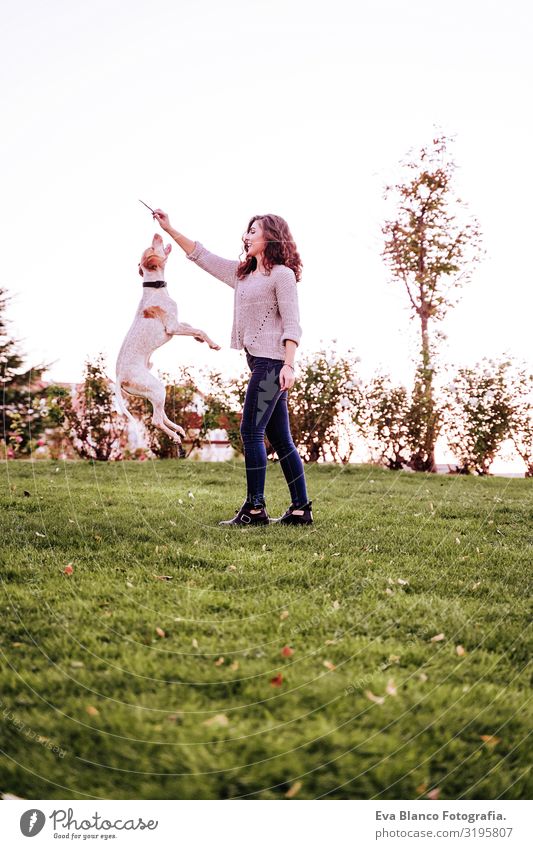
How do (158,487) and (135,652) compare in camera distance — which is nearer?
(135,652)

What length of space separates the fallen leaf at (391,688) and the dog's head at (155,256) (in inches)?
85.1

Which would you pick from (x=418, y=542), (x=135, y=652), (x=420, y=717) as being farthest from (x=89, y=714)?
(x=418, y=542)

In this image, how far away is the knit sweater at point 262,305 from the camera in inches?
161

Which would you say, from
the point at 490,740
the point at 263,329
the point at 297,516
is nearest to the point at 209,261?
the point at 263,329

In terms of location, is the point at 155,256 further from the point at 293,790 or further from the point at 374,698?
the point at 293,790

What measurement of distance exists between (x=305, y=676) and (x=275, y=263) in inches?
107

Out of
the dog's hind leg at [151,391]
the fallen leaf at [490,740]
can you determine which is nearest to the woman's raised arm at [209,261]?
the dog's hind leg at [151,391]

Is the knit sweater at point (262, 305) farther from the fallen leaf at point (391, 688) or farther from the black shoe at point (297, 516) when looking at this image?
the fallen leaf at point (391, 688)

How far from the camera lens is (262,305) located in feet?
13.8

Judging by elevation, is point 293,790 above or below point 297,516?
below

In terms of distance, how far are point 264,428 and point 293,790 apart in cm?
280

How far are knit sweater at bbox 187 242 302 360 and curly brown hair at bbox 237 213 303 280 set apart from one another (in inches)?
1.6

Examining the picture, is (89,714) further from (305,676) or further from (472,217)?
(472,217)

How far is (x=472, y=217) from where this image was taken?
10609mm
